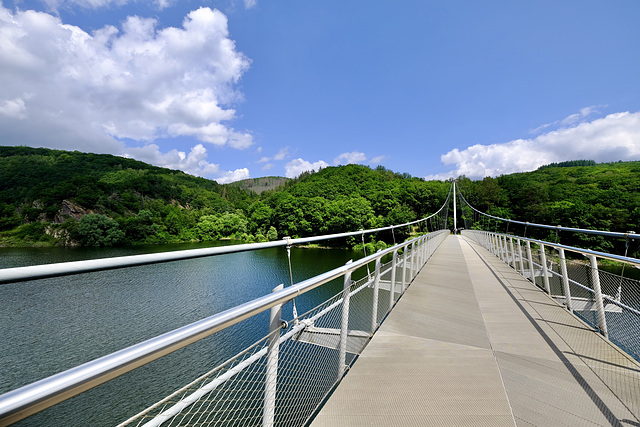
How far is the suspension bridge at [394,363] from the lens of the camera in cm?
86

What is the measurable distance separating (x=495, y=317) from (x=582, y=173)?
73410mm

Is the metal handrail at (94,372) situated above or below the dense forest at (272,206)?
below

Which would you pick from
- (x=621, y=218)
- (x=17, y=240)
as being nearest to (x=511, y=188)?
(x=621, y=218)

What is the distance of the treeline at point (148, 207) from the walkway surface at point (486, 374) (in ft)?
35.1

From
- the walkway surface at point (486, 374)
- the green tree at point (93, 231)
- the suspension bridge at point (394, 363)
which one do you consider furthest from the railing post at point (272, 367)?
the green tree at point (93, 231)

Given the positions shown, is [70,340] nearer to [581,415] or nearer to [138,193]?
[581,415]

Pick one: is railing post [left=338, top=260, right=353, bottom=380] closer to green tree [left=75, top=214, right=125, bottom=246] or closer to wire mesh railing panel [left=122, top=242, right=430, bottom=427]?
wire mesh railing panel [left=122, top=242, right=430, bottom=427]

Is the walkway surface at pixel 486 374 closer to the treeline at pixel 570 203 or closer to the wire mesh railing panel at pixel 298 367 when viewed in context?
the wire mesh railing panel at pixel 298 367

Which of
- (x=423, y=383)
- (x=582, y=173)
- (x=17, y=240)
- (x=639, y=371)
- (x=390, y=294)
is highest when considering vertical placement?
(x=582, y=173)

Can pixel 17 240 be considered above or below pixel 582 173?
below

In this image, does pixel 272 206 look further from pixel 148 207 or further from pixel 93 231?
pixel 93 231

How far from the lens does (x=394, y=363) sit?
2199mm

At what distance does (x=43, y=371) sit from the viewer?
8688 millimetres

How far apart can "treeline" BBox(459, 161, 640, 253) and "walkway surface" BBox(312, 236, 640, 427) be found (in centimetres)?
2601
